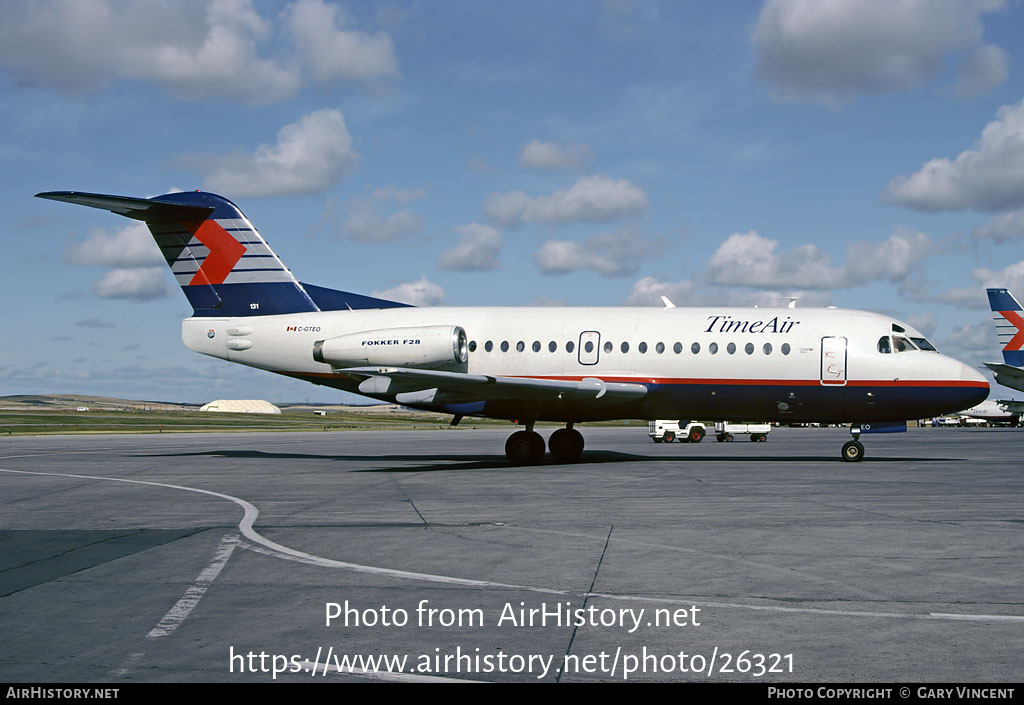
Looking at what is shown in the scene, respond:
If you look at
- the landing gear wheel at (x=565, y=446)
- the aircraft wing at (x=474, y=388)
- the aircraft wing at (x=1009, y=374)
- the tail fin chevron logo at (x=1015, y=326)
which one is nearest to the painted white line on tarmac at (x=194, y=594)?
the aircraft wing at (x=474, y=388)

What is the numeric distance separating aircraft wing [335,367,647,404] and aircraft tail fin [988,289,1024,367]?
4515 centimetres

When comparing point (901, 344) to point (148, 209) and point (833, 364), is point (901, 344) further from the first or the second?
point (148, 209)

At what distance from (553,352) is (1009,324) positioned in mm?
46407

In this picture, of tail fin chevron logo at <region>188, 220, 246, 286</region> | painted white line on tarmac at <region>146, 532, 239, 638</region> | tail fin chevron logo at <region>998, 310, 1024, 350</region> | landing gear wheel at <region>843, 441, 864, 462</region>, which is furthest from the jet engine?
tail fin chevron logo at <region>998, 310, 1024, 350</region>

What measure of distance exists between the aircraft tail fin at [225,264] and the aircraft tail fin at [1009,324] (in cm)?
4800

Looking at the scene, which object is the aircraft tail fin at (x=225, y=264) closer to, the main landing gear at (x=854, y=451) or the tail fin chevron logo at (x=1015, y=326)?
the main landing gear at (x=854, y=451)

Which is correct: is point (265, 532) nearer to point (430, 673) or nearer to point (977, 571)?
point (430, 673)

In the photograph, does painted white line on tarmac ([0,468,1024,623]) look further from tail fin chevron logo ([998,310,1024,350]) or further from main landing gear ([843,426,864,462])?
tail fin chevron logo ([998,310,1024,350])

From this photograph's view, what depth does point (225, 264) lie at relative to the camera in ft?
95.2

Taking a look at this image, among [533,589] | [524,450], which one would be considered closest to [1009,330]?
[524,450]

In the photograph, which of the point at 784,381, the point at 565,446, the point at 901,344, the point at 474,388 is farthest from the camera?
the point at 565,446

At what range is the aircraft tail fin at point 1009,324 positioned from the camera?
195 ft

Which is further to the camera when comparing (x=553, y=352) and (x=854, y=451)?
(x=553, y=352)

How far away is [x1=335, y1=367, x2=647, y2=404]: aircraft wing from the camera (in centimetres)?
2319
